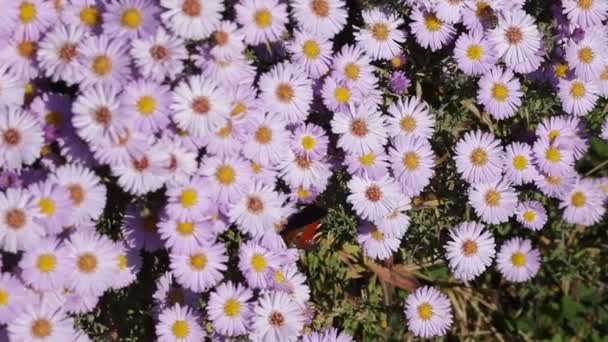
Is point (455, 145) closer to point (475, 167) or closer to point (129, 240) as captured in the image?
point (475, 167)

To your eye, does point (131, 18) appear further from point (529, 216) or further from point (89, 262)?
point (529, 216)

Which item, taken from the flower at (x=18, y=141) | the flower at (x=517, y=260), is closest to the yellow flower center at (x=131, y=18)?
the flower at (x=18, y=141)

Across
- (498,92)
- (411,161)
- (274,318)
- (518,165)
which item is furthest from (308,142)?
(518,165)

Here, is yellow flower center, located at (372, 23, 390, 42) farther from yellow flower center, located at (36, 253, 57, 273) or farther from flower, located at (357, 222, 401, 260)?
yellow flower center, located at (36, 253, 57, 273)

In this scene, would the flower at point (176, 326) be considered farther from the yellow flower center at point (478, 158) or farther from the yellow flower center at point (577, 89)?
the yellow flower center at point (577, 89)

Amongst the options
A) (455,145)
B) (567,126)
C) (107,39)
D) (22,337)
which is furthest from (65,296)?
(567,126)
